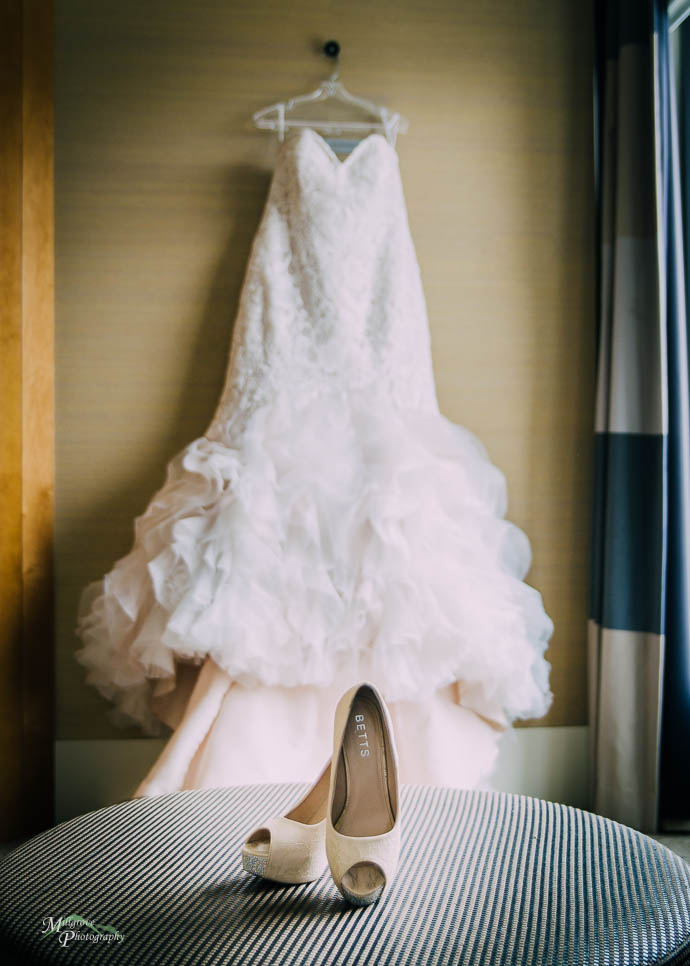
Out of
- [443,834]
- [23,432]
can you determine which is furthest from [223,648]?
[23,432]

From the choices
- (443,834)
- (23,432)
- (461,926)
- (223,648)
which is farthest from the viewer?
(23,432)

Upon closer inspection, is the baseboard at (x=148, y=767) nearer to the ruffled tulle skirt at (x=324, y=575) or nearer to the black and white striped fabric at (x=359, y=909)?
the ruffled tulle skirt at (x=324, y=575)

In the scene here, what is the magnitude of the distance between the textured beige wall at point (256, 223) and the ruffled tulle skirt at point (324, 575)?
0.33 meters

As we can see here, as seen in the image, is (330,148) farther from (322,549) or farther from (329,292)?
(322,549)

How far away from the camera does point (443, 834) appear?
3.39 ft

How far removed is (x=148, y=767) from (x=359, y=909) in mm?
1293

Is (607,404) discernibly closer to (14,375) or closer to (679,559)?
(679,559)

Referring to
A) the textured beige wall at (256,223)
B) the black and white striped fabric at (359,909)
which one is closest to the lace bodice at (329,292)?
the textured beige wall at (256,223)

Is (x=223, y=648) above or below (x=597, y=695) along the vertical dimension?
above

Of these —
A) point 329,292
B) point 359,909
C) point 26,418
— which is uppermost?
point 329,292

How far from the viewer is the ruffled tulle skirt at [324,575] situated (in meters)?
1.54

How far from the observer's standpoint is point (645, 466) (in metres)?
1.92

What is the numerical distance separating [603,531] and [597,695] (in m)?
0.42

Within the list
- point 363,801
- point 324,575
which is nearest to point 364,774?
point 363,801
